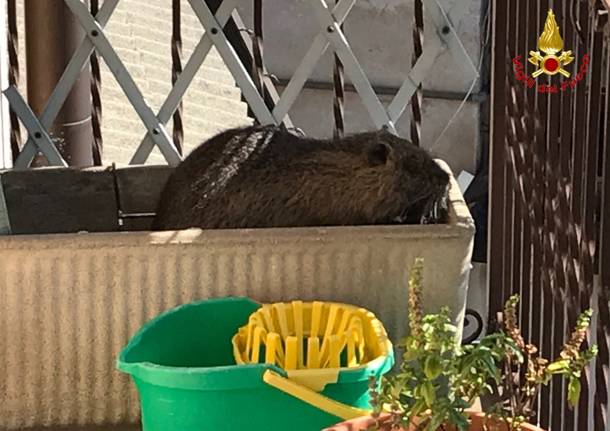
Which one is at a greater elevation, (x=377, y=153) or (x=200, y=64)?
(x=200, y=64)

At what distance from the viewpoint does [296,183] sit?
2158mm

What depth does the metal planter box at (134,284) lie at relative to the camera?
1.74 m

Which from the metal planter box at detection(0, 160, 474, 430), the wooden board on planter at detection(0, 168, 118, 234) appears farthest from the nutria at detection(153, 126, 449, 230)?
the metal planter box at detection(0, 160, 474, 430)

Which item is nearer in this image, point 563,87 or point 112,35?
point 563,87

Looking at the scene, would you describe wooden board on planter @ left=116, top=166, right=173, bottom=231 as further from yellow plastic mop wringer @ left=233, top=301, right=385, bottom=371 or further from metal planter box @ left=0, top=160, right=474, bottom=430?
yellow plastic mop wringer @ left=233, top=301, right=385, bottom=371

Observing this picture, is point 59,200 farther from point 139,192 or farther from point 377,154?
point 377,154

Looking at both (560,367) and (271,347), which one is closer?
(560,367)

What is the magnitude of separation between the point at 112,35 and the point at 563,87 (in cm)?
318

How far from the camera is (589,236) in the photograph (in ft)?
4.84

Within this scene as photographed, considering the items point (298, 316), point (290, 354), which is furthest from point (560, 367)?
point (298, 316)

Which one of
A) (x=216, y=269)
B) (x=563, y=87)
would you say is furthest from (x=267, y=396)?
(x=563, y=87)

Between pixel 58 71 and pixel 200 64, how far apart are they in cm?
51

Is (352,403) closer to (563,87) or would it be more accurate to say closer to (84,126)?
(563,87)

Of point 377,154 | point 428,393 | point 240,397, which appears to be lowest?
point 240,397
